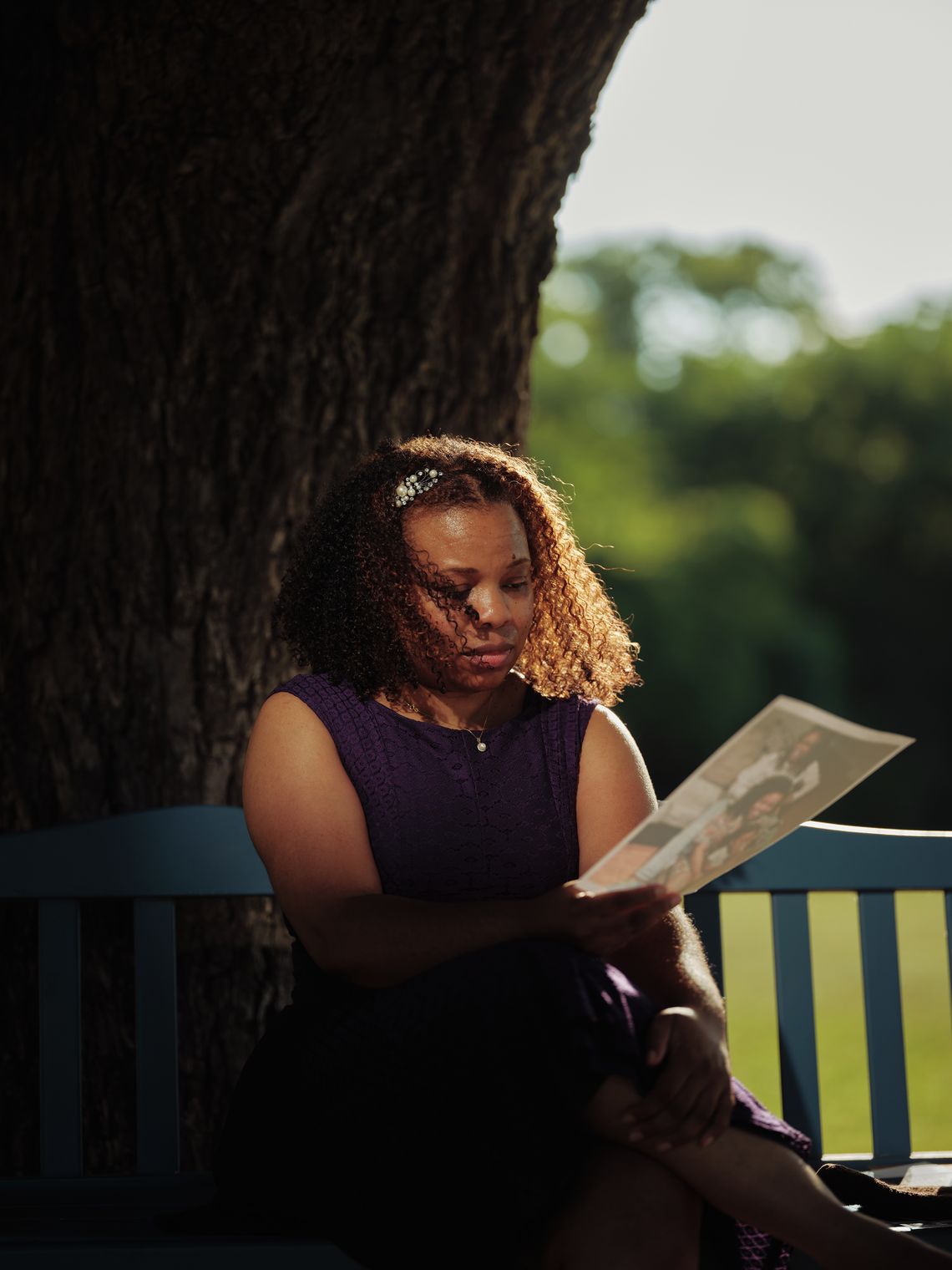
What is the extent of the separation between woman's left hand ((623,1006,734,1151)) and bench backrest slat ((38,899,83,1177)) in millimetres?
1207

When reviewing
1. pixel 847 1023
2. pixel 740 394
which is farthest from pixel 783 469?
pixel 847 1023

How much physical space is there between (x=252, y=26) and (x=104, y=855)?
1.59 m

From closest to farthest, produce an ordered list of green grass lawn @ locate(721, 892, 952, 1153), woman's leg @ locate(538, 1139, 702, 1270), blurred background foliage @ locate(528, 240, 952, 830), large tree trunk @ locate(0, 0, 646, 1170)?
1. woman's leg @ locate(538, 1139, 702, 1270)
2. large tree trunk @ locate(0, 0, 646, 1170)
3. green grass lawn @ locate(721, 892, 952, 1153)
4. blurred background foliage @ locate(528, 240, 952, 830)

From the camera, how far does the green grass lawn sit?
563cm

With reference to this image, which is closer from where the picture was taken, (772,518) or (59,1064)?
(59,1064)

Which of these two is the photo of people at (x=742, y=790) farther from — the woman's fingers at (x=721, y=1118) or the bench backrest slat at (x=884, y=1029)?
the bench backrest slat at (x=884, y=1029)

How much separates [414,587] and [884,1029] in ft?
4.24

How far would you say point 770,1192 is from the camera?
70.0 inches

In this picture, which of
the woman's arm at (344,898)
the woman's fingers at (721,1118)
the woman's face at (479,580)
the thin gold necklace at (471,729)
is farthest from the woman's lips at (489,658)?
the woman's fingers at (721,1118)

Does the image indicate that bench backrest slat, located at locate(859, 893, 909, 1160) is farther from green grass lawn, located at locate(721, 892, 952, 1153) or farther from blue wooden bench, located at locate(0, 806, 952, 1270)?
green grass lawn, located at locate(721, 892, 952, 1153)

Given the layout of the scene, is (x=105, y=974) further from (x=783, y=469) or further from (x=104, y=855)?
(x=783, y=469)

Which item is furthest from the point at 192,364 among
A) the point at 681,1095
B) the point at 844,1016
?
the point at 844,1016

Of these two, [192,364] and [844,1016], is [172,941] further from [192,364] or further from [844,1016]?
[844,1016]

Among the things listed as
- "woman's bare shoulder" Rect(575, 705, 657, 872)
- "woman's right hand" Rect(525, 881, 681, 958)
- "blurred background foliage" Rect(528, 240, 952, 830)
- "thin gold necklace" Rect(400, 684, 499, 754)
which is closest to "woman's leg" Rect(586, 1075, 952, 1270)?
"woman's right hand" Rect(525, 881, 681, 958)
